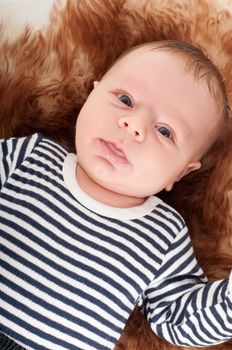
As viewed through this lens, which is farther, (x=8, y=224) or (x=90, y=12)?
(x=90, y=12)

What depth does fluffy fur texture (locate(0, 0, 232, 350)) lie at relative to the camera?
1.20m

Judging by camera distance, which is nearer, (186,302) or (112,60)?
(186,302)

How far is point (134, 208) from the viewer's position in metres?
1.11

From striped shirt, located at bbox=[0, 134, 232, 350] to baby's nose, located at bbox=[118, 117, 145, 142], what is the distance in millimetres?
139

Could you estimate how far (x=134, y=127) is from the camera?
103 centimetres

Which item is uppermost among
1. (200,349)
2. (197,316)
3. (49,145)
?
(49,145)

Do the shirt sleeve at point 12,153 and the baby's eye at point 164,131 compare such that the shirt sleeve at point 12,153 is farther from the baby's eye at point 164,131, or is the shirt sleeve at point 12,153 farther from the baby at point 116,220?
the baby's eye at point 164,131

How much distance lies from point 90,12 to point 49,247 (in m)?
0.47

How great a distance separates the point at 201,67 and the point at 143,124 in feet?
0.53

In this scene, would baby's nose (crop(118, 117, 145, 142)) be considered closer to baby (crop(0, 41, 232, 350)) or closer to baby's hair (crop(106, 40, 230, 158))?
baby (crop(0, 41, 232, 350))

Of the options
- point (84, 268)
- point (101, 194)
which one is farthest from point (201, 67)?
point (84, 268)

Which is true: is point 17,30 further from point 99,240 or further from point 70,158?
point 99,240

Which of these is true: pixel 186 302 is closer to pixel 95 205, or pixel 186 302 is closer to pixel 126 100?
pixel 95 205

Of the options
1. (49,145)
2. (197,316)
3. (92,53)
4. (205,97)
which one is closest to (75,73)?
(92,53)
